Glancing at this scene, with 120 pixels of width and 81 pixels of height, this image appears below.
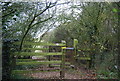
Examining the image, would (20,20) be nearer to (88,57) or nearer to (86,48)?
(86,48)

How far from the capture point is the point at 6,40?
2.23 metres

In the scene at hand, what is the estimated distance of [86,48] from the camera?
3.71 metres

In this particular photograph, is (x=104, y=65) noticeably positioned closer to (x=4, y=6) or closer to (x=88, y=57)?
(x=88, y=57)

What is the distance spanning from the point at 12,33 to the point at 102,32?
2.10 meters

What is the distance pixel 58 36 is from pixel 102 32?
3.13 m

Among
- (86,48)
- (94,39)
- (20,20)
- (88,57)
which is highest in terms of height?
(20,20)

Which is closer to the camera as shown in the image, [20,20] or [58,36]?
[20,20]

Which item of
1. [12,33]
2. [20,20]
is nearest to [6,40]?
[12,33]

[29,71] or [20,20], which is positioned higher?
[20,20]

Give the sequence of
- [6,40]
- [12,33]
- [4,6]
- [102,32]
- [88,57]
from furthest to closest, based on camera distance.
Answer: [88,57] < [102,32] < [12,33] < [6,40] < [4,6]

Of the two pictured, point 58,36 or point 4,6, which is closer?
point 4,6

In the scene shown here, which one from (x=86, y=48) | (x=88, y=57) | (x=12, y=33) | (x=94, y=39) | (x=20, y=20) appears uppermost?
(x=20, y=20)

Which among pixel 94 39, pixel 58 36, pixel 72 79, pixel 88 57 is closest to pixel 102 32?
pixel 94 39

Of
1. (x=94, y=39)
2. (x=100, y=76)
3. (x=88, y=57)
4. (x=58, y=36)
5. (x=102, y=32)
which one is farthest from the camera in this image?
(x=58, y=36)
